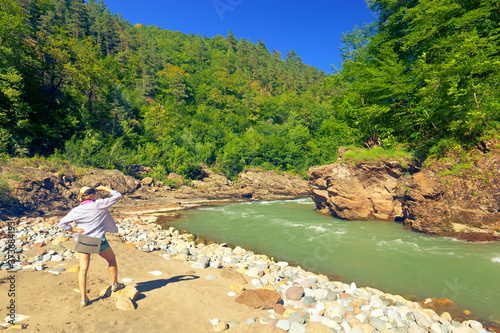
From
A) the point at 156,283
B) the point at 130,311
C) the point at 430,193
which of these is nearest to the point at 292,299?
the point at 156,283

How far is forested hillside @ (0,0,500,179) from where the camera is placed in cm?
1104

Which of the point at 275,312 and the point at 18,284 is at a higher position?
the point at 18,284

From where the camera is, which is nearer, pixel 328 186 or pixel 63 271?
pixel 63 271

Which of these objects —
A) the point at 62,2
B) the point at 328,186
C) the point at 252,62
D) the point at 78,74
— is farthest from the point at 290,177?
the point at 62,2

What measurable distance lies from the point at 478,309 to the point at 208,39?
146200 mm

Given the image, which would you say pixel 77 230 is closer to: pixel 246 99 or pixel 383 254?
pixel 383 254

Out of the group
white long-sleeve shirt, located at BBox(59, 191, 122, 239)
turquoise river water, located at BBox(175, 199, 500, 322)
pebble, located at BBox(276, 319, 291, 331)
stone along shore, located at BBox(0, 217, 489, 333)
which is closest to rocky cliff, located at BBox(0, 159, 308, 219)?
stone along shore, located at BBox(0, 217, 489, 333)

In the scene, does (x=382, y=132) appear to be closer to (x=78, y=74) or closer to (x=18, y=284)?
(x=18, y=284)

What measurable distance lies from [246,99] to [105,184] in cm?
5510

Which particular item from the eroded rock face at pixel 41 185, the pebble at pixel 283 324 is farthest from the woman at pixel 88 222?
the eroded rock face at pixel 41 185

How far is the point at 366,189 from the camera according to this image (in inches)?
570

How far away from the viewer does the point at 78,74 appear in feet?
85.7

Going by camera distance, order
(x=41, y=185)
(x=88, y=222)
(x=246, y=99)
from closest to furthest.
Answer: (x=88, y=222)
(x=41, y=185)
(x=246, y=99)

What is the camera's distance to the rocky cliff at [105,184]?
1403 cm
